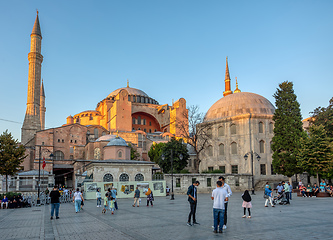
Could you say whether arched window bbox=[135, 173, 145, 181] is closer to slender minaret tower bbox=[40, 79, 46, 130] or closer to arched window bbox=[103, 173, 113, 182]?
arched window bbox=[103, 173, 113, 182]

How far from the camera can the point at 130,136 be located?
203ft

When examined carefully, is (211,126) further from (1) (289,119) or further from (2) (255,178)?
(1) (289,119)

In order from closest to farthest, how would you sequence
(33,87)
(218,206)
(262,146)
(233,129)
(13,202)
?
(218,206) → (13,202) → (262,146) → (233,129) → (33,87)

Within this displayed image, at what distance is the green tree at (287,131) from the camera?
3070cm

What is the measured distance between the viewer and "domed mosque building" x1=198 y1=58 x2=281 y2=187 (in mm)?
37781

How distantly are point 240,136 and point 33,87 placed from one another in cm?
3717

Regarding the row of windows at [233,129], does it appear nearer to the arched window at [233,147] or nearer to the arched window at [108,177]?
the arched window at [233,147]

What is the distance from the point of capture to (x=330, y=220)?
984 centimetres

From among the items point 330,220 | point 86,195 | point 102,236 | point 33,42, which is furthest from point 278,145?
point 33,42

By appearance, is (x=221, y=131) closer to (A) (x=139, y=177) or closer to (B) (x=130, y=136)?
(A) (x=139, y=177)

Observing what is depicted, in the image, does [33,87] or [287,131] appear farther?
[33,87]

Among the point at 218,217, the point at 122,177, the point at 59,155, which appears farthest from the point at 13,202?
the point at 59,155

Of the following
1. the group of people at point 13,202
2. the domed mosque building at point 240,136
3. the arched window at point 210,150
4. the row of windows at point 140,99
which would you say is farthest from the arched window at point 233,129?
the row of windows at point 140,99

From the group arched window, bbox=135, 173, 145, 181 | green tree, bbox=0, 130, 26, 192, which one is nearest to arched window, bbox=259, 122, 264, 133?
arched window, bbox=135, 173, 145, 181
